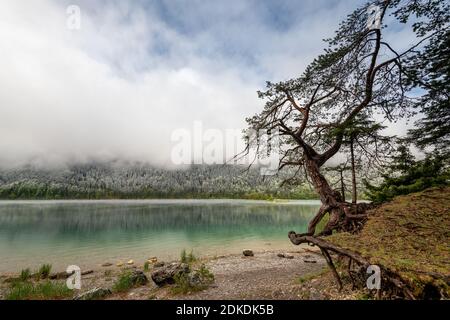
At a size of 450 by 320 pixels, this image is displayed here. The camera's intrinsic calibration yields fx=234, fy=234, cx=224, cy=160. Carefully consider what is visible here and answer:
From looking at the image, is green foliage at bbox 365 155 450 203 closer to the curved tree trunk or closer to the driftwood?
the curved tree trunk

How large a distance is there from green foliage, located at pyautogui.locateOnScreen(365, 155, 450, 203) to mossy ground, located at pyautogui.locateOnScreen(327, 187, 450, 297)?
23.5ft

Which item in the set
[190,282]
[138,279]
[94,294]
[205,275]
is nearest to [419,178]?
[205,275]

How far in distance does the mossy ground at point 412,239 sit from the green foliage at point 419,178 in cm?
716

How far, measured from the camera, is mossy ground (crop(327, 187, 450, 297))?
3.77 m

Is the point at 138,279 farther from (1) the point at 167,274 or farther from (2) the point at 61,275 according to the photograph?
(2) the point at 61,275

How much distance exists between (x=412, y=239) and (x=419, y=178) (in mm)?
12937

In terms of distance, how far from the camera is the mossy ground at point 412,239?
377 centimetres

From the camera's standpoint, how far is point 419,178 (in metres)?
15.1

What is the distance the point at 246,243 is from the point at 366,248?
26.8 meters

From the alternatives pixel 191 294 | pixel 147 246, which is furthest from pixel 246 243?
pixel 191 294

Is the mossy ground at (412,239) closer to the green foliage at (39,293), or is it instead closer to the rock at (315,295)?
the rock at (315,295)

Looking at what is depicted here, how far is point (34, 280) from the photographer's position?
15.2 m

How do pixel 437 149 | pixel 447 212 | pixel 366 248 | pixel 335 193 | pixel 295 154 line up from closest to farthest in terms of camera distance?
pixel 366 248
pixel 447 212
pixel 335 193
pixel 295 154
pixel 437 149
